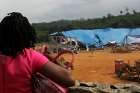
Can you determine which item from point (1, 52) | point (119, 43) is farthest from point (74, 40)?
point (1, 52)

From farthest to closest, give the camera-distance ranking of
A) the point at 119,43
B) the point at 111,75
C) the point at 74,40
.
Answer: the point at 119,43 → the point at 74,40 → the point at 111,75

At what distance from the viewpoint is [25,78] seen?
3.51m

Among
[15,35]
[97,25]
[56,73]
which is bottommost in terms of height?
[97,25]

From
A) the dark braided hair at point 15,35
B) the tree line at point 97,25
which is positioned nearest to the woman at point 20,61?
the dark braided hair at point 15,35

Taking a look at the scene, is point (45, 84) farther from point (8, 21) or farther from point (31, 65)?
point (8, 21)

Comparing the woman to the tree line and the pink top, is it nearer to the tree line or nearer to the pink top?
the pink top

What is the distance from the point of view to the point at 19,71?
350cm

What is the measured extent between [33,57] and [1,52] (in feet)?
0.71

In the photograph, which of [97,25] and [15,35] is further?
[97,25]

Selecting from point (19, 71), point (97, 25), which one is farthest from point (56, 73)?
point (97, 25)

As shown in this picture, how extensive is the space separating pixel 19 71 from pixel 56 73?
0.24 m

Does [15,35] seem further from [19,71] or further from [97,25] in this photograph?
[97,25]

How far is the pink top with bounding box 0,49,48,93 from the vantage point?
137 inches

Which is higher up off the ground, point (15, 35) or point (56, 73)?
point (15, 35)
